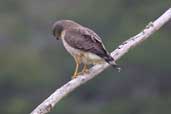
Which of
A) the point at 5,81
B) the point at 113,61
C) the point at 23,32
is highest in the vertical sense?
the point at 23,32

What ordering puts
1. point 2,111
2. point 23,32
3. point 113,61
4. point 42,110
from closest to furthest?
point 42,110, point 113,61, point 2,111, point 23,32

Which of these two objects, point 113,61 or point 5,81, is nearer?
point 113,61

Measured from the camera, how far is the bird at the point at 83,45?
9.79m

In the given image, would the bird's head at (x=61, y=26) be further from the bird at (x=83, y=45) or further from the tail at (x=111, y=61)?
the tail at (x=111, y=61)

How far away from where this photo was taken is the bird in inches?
385

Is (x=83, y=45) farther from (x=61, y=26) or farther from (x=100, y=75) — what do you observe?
(x=100, y=75)

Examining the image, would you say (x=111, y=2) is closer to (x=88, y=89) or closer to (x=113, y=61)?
(x=88, y=89)

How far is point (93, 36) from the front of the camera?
10023 mm

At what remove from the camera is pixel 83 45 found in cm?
1009

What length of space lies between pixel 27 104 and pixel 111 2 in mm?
10786


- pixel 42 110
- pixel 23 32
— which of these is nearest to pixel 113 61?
pixel 42 110

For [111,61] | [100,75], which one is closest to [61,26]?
[111,61]

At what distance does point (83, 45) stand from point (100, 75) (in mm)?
20272

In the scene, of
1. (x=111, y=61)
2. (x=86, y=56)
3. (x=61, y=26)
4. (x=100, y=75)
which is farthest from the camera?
(x=100, y=75)
